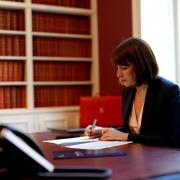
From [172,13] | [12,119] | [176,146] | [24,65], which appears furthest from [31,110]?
[176,146]

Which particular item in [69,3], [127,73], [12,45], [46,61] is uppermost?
[69,3]

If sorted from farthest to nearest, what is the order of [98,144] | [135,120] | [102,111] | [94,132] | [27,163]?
[102,111] < [135,120] < [94,132] < [98,144] < [27,163]

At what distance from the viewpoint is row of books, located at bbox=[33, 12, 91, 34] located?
404 cm

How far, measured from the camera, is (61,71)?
4168 millimetres

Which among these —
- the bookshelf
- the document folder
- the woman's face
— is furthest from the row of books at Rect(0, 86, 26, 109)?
the document folder

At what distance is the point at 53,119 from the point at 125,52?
6.64ft

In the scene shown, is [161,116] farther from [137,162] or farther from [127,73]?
[137,162]

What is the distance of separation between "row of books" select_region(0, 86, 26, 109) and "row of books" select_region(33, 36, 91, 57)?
426 mm

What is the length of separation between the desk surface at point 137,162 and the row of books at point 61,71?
7.61 ft

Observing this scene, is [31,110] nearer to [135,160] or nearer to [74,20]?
[74,20]

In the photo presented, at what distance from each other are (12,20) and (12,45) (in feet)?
0.86

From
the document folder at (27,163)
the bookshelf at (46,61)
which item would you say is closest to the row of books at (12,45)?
the bookshelf at (46,61)

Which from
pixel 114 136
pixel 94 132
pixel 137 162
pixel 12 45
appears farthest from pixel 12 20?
pixel 137 162

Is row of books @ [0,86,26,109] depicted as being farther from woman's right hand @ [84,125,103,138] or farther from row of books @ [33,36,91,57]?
woman's right hand @ [84,125,103,138]
